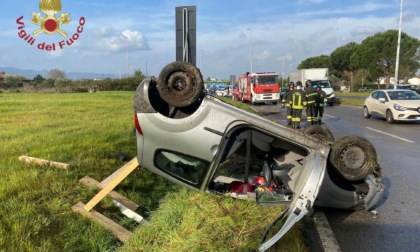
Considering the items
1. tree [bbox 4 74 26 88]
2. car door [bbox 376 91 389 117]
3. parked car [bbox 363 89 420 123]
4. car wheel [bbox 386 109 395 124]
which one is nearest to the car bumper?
parked car [bbox 363 89 420 123]

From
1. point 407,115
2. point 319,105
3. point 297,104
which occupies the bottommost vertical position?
point 407,115

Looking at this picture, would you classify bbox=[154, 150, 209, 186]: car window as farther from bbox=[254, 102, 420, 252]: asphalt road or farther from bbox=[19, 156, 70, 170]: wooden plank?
bbox=[19, 156, 70, 170]: wooden plank

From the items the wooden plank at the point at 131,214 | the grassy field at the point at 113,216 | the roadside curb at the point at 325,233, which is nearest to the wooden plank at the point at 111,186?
the grassy field at the point at 113,216

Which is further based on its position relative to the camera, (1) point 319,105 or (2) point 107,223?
(1) point 319,105

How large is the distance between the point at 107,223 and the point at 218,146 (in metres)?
1.44

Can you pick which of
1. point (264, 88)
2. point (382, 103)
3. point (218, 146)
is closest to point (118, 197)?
point (218, 146)

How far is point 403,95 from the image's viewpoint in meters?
14.9

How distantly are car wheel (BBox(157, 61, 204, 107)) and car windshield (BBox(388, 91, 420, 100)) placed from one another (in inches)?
528

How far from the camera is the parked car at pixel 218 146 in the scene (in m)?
3.48

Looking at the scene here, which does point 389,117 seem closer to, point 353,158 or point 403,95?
point 403,95

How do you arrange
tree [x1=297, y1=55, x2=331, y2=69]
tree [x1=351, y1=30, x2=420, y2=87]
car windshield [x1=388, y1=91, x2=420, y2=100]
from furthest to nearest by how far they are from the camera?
tree [x1=297, y1=55, x2=331, y2=69], tree [x1=351, y1=30, x2=420, y2=87], car windshield [x1=388, y1=91, x2=420, y2=100]

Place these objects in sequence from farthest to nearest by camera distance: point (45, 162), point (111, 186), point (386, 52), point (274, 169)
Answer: point (386, 52) < point (45, 162) < point (274, 169) < point (111, 186)

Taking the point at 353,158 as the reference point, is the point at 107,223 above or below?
below

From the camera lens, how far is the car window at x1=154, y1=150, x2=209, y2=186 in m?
3.65
